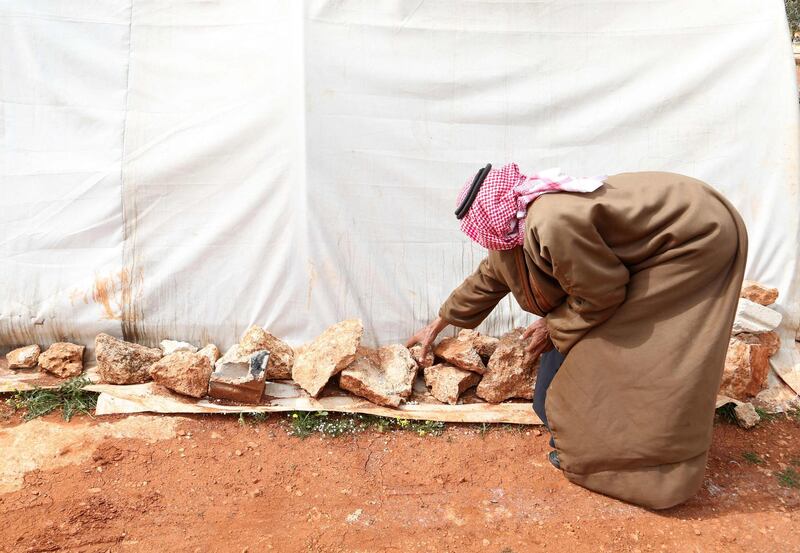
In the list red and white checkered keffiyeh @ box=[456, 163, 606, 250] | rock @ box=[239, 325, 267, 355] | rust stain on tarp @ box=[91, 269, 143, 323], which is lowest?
rock @ box=[239, 325, 267, 355]

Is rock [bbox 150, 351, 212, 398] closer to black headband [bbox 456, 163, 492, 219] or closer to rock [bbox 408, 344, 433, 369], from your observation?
rock [bbox 408, 344, 433, 369]

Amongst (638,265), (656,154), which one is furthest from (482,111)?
(638,265)

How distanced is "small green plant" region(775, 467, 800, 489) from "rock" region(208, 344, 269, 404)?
223cm

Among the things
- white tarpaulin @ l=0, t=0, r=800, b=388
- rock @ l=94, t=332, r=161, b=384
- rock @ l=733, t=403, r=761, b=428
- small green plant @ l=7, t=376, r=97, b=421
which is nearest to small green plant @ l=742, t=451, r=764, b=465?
rock @ l=733, t=403, r=761, b=428

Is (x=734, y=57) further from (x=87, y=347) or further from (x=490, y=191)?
(x=87, y=347)

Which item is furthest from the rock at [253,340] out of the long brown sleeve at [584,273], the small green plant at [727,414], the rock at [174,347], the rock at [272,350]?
the small green plant at [727,414]

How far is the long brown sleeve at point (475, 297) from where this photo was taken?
2.46 metres

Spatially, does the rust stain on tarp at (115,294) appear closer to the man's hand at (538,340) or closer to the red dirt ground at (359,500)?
the red dirt ground at (359,500)

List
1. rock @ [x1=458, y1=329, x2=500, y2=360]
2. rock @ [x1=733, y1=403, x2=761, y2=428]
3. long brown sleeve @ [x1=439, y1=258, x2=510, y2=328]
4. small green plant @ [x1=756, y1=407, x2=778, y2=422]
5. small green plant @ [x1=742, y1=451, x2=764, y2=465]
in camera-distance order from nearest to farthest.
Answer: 1. long brown sleeve @ [x1=439, y1=258, x2=510, y2=328]
2. small green plant @ [x1=742, y1=451, x2=764, y2=465]
3. rock @ [x1=733, y1=403, x2=761, y2=428]
4. small green plant @ [x1=756, y1=407, x2=778, y2=422]
5. rock @ [x1=458, y1=329, x2=500, y2=360]

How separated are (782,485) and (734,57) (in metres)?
2.20

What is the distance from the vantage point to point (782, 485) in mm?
2475

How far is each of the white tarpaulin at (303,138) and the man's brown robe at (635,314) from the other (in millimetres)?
1058

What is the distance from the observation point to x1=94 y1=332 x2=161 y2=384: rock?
9.53 feet

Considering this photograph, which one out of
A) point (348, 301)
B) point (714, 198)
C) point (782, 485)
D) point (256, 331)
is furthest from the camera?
point (348, 301)
